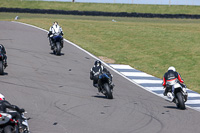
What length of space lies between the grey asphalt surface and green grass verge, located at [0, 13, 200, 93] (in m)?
4.06

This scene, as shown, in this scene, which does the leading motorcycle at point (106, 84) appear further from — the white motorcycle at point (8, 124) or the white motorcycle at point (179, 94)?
the white motorcycle at point (8, 124)

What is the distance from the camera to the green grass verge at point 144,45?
929 inches

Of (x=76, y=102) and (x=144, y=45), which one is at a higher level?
(x=144, y=45)

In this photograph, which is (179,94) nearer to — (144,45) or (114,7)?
(144,45)

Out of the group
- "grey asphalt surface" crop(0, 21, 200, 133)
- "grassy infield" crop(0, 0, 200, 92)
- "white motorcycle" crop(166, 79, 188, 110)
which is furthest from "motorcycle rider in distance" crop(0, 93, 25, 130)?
"grassy infield" crop(0, 0, 200, 92)

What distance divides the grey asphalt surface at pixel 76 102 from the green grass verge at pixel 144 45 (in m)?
4.06

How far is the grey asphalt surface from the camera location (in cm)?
1084

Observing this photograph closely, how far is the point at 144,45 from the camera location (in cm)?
2969

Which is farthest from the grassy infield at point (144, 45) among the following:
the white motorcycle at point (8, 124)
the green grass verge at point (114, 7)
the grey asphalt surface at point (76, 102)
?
the green grass verge at point (114, 7)

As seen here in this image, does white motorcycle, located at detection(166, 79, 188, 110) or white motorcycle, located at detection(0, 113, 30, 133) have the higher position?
white motorcycle, located at detection(0, 113, 30, 133)

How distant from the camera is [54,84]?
16.3m

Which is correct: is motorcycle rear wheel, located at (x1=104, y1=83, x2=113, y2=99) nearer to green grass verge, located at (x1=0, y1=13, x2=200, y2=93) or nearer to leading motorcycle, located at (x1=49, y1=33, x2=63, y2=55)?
green grass verge, located at (x1=0, y1=13, x2=200, y2=93)

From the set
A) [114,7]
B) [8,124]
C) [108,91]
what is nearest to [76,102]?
[108,91]

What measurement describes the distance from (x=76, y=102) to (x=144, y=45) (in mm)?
16916
